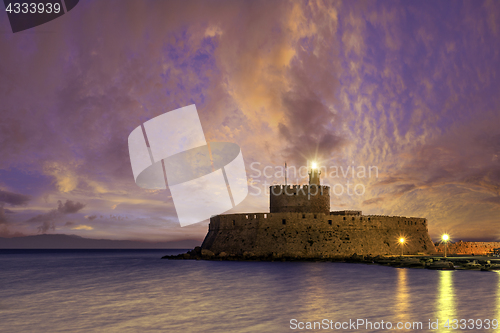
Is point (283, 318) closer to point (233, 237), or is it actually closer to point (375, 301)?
point (375, 301)

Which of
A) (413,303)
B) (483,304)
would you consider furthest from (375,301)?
(483,304)

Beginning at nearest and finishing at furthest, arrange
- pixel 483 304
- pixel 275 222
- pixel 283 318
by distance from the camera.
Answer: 1. pixel 283 318
2. pixel 483 304
3. pixel 275 222

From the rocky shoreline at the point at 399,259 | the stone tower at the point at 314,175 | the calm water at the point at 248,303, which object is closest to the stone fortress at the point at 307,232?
the rocky shoreline at the point at 399,259

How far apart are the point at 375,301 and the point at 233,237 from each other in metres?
27.4

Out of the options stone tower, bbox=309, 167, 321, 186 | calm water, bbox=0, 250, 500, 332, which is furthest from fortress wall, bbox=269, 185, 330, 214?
calm water, bbox=0, 250, 500, 332

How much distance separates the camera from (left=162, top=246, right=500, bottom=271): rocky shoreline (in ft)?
103

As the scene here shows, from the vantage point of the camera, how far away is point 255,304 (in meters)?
16.8

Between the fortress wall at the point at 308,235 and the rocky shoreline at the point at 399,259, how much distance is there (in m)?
0.70

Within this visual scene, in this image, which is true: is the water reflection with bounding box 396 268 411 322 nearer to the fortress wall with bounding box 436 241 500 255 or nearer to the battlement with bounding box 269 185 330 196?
the battlement with bounding box 269 185 330 196

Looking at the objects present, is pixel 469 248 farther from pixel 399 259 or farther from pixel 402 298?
pixel 402 298

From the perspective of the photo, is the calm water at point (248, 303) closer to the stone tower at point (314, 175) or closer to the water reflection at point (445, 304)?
the water reflection at point (445, 304)

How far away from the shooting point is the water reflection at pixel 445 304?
42.2ft

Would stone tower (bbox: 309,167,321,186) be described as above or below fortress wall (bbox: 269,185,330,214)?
above

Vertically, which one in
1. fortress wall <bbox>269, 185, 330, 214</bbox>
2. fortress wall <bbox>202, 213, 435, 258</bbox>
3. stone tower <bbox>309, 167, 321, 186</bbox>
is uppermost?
stone tower <bbox>309, 167, 321, 186</bbox>
